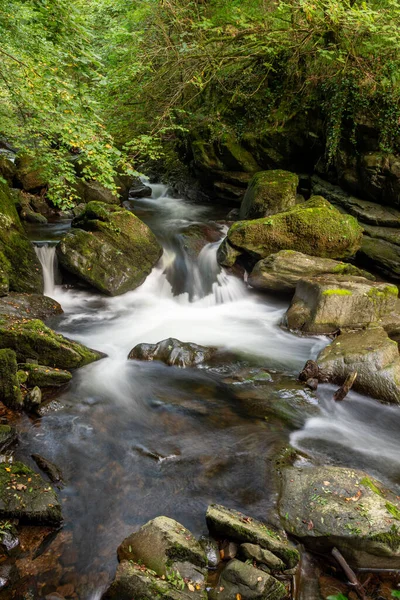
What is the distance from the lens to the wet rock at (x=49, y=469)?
3.65 m

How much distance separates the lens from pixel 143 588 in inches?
95.0

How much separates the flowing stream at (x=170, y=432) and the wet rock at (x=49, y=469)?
99 millimetres

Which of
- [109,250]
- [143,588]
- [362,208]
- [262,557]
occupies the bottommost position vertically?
[143,588]

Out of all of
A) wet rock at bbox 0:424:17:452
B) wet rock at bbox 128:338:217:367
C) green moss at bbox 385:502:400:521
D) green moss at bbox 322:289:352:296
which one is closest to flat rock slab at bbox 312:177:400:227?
green moss at bbox 322:289:352:296

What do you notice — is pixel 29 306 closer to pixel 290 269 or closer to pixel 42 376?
pixel 42 376

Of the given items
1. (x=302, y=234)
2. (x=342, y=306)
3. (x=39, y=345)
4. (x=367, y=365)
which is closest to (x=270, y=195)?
(x=302, y=234)

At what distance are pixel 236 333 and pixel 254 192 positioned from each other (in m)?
4.37

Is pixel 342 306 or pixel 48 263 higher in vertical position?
pixel 342 306

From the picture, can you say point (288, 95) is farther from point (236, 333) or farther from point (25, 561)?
point (25, 561)

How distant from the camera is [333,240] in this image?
27.7ft

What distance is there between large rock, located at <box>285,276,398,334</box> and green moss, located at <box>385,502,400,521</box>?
374cm

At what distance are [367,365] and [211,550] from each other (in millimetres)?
3391

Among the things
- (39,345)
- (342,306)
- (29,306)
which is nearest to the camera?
(39,345)

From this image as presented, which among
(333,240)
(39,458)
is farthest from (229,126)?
(39,458)
